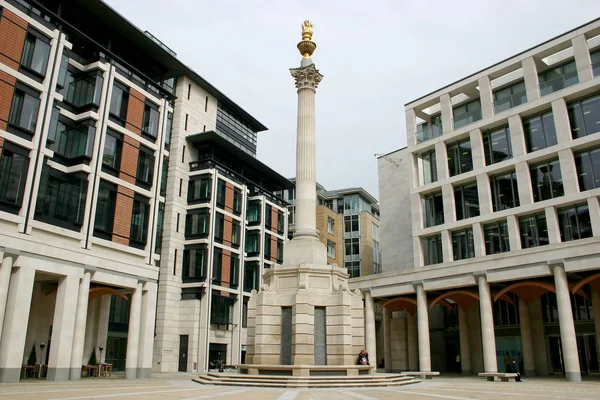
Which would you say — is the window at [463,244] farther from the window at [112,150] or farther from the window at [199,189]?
the window at [112,150]

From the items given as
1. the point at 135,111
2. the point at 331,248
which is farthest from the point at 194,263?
the point at 331,248

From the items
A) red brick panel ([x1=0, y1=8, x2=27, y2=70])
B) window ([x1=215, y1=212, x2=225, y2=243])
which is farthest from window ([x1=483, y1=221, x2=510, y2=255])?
red brick panel ([x1=0, y1=8, x2=27, y2=70])

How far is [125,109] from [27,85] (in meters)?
9.16

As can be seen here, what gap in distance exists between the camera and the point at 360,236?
3509 inches

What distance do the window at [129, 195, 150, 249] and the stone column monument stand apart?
553 inches

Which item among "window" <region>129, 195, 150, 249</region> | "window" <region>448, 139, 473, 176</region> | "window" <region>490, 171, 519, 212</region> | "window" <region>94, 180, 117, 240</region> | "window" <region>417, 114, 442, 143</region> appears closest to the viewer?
"window" <region>94, 180, 117, 240</region>

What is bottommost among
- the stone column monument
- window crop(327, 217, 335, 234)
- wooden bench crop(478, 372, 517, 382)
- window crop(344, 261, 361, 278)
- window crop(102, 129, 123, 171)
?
wooden bench crop(478, 372, 517, 382)

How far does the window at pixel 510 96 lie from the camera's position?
4453cm

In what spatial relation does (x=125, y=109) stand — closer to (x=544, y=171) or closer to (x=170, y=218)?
(x=170, y=218)

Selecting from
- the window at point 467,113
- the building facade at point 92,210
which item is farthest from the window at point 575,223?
the building facade at point 92,210

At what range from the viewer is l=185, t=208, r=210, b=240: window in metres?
57.8

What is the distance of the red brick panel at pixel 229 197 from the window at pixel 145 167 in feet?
68.0

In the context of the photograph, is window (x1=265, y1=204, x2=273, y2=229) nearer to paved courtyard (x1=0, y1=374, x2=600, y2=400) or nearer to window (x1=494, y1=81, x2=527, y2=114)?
window (x1=494, y1=81, x2=527, y2=114)

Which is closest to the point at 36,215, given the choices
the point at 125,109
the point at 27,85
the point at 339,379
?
the point at 27,85
